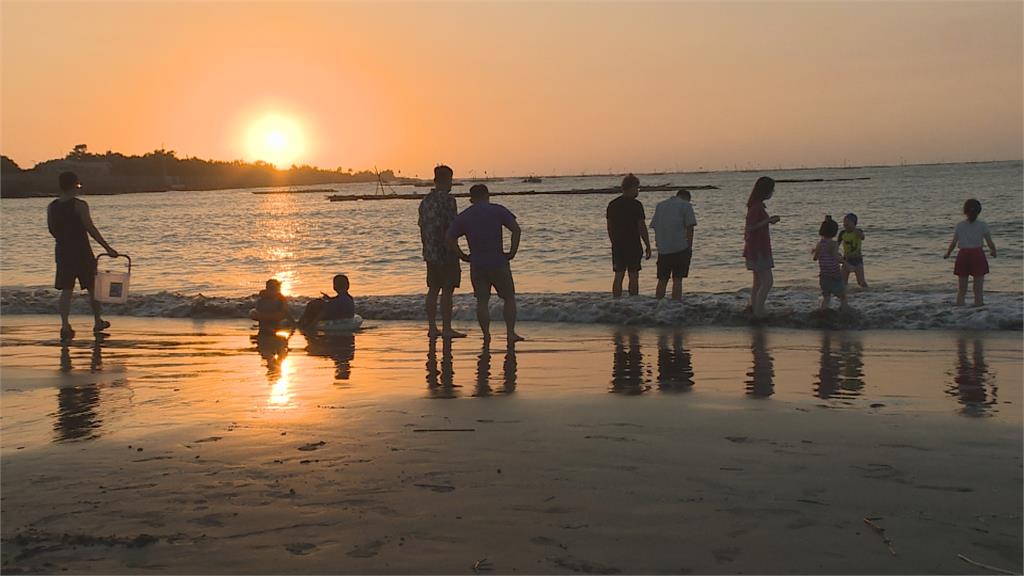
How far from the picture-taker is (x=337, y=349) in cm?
1044

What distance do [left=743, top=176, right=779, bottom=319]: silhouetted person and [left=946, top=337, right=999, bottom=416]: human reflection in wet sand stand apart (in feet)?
8.96

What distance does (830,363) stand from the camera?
28.6 feet

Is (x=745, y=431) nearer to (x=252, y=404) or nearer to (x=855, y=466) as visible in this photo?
(x=855, y=466)

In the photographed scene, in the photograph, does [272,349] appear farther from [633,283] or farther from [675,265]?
[675,265]

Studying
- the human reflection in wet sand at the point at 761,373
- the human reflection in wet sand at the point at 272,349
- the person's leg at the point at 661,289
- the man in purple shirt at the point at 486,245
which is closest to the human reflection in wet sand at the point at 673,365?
the human reflection in wet sand at the point at 761,373

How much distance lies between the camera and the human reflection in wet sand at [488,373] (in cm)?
746

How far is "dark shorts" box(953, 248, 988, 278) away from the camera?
12.6 m

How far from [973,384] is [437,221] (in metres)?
5.79

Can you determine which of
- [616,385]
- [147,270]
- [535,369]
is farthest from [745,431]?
[147,270]

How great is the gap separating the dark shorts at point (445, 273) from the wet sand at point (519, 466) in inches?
73.5

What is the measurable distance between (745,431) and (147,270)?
74.0 feet

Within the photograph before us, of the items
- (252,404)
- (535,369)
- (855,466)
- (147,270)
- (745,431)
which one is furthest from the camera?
(147,270)

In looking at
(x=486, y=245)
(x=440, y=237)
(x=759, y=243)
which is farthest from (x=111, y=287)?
(x=759, y=243)

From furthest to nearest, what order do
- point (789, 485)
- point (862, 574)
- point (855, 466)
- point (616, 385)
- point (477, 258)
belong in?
point (477, 258), point (616, 385), point (855, 466), point (789, 485), point (862, 574)
